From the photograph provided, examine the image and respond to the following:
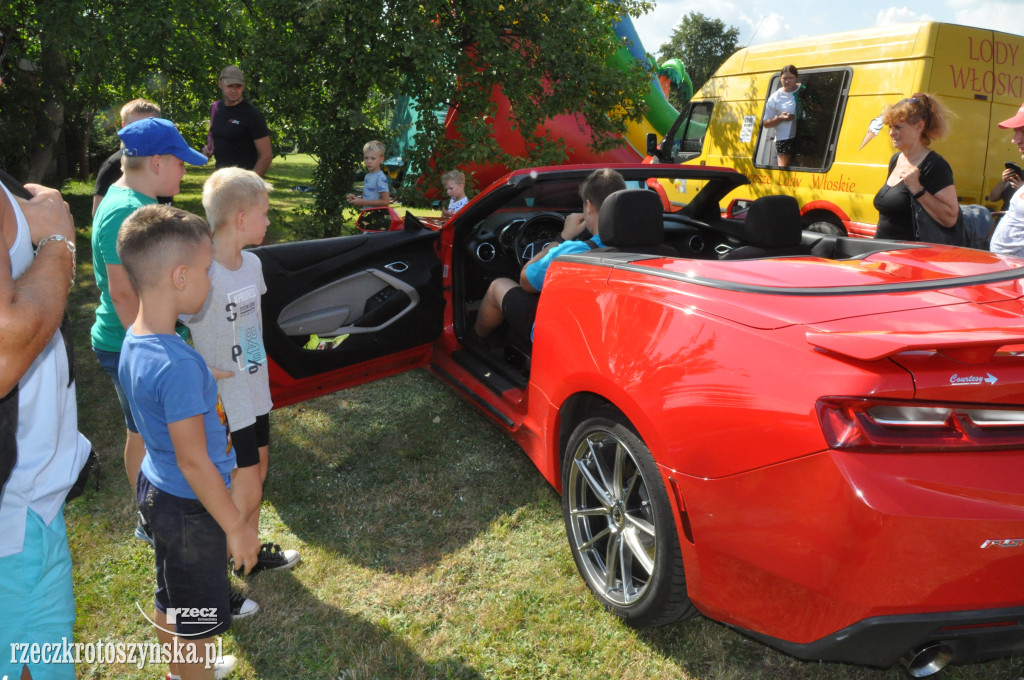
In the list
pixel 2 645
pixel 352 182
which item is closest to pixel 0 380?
pixel 2 645

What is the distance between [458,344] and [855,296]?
8.55 ft

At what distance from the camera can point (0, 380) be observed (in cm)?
128

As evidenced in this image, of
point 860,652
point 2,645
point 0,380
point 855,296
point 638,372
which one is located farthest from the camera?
point 638,372

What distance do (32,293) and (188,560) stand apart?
0.92 m

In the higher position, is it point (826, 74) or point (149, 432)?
point (826, 74)

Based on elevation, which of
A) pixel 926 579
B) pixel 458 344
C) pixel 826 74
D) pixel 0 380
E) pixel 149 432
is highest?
pixel 826 74

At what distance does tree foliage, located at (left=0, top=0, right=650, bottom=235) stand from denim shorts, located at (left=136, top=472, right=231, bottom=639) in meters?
5.70

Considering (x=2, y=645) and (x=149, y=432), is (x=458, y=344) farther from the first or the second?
(x=2, y=645)

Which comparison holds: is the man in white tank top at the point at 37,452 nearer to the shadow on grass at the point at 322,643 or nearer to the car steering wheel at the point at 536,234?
the shadow on grass at the point at 322,643

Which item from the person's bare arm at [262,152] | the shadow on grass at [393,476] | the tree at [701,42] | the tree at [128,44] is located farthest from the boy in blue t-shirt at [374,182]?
the tree at [701,42]

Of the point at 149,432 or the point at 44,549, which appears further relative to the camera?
the point at 149,432

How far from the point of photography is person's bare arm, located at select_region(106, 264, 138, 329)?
2.53 m

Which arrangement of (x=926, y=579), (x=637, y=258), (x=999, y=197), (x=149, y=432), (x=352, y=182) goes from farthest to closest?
(x=352, y=182) < (x=999, y=197) < (x=637, y=258) < (x=149, y=432) < (x=926, y=579)

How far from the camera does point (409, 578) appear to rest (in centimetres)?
289
